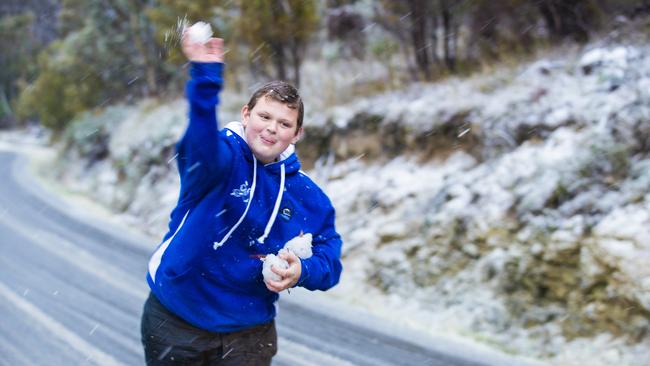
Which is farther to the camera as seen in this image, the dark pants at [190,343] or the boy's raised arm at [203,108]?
the dark pants at [190,343]

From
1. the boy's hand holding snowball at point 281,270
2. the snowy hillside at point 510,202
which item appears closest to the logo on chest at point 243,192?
the boy's hand holding snowball at point 281,270

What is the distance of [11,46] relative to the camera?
43.7m

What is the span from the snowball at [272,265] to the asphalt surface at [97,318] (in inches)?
124

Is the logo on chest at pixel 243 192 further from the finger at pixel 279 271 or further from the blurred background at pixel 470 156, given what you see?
the blurred background at pixel 470 156

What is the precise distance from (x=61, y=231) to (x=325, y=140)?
180 inches

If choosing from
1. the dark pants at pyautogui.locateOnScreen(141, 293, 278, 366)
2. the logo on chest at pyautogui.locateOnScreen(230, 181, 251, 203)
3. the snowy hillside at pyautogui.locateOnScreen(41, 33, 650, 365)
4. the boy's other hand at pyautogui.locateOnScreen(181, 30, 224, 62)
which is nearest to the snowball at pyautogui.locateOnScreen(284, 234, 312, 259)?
the logo on chest at pyautogui.locateOnScreen(230, 181, 251, 203)

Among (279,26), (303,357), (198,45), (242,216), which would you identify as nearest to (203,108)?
(198,45)

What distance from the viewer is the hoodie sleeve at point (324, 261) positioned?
2359 mm

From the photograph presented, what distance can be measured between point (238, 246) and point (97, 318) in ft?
14.2

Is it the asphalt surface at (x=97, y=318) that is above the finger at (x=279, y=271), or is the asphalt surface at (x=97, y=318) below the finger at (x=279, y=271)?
below

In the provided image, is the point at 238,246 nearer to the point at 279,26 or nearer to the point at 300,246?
the point at 300,246

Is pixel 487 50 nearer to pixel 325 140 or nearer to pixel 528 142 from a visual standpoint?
pixel 325 140

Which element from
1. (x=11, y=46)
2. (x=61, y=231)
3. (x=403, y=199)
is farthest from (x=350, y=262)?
(x=11, y=46)

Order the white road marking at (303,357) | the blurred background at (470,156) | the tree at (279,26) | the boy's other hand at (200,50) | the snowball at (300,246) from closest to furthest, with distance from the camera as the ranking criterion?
the boy's other hand at (200,50) < the snowball at (300,246) < the white road marking at (303,357) < the blurred background at (470,156) < the tree at (279,26)
